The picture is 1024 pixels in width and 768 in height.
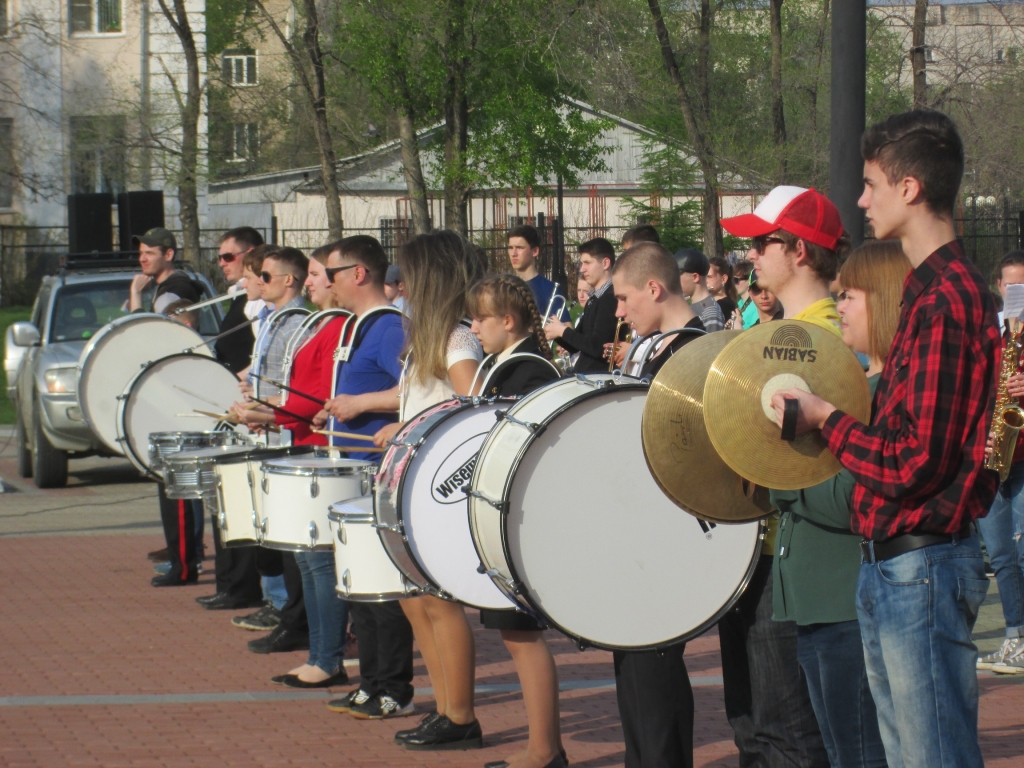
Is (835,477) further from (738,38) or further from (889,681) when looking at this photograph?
(738,38)

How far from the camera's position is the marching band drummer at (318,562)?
6375 mm

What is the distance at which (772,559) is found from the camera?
4.12m

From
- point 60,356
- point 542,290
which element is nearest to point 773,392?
point 542,290

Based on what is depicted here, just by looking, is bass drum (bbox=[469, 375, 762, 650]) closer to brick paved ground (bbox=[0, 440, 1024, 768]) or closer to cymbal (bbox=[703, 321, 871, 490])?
cymbal (bbox=[703, 321, 871, 490])

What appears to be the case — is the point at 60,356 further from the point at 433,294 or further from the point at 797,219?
the point at 797,219

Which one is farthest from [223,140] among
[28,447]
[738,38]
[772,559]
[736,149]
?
[772,559]

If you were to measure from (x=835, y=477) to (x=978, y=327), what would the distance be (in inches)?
25.5

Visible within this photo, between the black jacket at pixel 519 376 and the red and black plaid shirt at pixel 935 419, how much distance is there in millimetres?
2048

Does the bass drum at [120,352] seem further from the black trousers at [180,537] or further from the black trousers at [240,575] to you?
the black trousers at [240,575]

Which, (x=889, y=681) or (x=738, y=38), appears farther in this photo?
(x=738, y=38)

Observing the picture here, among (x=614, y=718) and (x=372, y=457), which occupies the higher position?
(x=372, y=457)

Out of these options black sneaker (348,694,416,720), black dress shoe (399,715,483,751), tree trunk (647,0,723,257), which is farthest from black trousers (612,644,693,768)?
tree trunk (647,0,723,257)

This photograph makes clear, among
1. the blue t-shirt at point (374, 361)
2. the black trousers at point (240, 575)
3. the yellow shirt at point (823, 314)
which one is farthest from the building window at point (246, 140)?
the yellow shirt at point (823, 314)

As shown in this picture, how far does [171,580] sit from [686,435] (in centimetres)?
641
